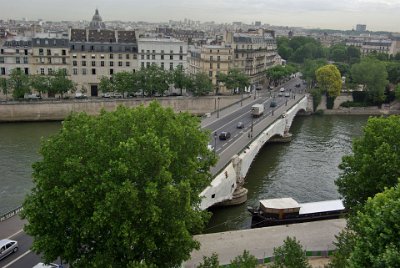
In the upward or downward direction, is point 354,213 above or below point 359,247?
below

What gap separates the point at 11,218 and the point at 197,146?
14.8 metres

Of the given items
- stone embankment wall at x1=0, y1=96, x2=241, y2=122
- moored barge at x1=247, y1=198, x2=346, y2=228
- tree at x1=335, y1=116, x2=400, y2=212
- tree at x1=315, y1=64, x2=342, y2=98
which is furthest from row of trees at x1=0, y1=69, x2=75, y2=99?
tree at x1=335, y1=116, x2=400, y2=212

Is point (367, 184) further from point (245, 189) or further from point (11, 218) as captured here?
point (11, 218)

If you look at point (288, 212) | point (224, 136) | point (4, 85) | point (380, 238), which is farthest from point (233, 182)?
point (4, 85)

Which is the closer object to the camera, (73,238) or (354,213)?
(73,238)

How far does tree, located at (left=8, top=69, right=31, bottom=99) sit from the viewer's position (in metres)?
69.1

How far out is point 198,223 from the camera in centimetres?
2473

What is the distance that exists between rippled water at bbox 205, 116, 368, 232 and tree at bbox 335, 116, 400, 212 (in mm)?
9737

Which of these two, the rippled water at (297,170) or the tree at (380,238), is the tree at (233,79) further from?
the tree at (380,238)

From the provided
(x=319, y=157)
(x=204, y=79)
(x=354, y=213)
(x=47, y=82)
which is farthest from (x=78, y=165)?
(x=204, y=79)

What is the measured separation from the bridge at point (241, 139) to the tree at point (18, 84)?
28.8 m

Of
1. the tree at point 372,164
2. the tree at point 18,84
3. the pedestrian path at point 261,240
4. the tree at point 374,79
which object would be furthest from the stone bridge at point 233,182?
the tree at point 374,79

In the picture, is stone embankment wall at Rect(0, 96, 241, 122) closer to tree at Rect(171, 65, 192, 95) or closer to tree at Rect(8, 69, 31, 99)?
tree at Rect(8, 69, 31, 99)

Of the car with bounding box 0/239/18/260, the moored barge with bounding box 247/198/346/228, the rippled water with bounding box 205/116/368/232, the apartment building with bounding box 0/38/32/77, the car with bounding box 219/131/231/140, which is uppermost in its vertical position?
the apartment building with bounding box 0/38/32/77
